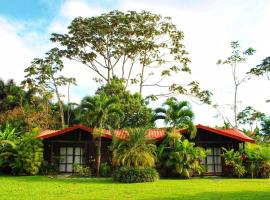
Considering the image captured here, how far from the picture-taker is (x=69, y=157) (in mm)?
24391

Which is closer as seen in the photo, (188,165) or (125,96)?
(188,165)

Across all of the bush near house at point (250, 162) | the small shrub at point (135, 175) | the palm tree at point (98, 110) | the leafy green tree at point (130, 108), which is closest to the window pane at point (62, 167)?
the palm tree at point (98, 110)

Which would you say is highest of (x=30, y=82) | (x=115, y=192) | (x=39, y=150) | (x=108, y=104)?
(x=30, y=82)

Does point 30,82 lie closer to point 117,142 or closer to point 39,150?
point 39,150

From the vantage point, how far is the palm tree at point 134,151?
19.2 metres

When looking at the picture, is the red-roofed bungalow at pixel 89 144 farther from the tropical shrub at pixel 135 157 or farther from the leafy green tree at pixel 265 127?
the leafy green tree at pixel 265 127

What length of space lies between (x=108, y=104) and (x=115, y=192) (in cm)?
850

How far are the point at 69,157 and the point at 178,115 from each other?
24.9 feet

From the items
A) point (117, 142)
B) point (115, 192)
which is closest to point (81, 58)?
point (117, 142)

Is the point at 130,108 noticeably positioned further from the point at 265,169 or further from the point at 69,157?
the point at 265,169

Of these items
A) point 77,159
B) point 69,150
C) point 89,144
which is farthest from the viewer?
point 69,150

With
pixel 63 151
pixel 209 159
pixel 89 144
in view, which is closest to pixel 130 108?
pixel 89 144

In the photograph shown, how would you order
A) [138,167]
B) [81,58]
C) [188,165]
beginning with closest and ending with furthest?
[138,167] < [188,165] < [81,58]

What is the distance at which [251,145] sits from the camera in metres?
22.4
